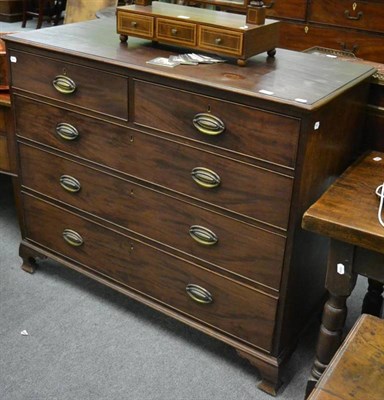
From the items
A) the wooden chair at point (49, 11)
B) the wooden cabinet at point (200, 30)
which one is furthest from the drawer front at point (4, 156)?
the wooden chair at point (49, 11)

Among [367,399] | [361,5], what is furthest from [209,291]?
[361,5]

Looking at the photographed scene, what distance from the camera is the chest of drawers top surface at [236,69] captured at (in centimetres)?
158

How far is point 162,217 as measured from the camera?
193 centimetres

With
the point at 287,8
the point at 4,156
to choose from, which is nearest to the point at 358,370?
the point at 4,156

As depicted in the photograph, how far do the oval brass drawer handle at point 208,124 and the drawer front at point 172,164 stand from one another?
71 millimetres

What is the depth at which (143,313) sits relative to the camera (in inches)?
88.4

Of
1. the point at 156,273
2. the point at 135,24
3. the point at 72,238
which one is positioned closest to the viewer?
the point at 135,24

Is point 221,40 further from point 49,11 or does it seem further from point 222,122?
point 49,11

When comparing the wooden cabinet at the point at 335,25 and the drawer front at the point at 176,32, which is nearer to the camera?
the drawer front at the point at 176,32

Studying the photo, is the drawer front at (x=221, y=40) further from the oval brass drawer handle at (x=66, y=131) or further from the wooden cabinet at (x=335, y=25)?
the wooden cabinet at (x=335, y=25)

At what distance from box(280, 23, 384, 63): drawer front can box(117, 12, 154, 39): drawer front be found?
1.68m

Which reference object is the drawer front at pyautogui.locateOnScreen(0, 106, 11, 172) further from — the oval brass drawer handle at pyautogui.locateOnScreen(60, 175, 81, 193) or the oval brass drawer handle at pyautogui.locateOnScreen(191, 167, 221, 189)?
the oval brass drawer handle at pyautogui.locateOnScreen(191, 167, 221, 189)

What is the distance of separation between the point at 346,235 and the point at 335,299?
0.82 ft

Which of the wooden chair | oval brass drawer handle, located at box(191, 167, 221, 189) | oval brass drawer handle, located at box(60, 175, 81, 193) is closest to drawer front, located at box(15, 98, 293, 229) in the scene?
oval brass drawer handle, located at box(191, 167, 221, 189)
